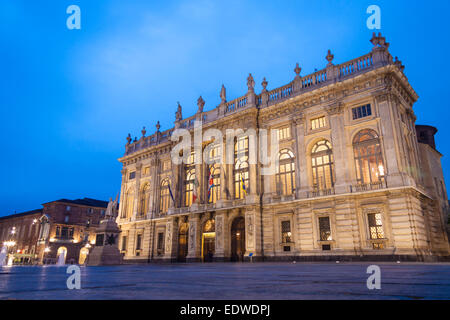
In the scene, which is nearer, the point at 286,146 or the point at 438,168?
the point at 286,146

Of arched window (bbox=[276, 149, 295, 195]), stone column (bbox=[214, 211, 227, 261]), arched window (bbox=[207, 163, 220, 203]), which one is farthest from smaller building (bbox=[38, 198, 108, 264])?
arched window (bbox=[276, 149, 295, 195])

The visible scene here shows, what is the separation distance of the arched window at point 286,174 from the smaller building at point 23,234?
139 ft

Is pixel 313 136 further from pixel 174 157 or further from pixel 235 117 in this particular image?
pixel 174 157

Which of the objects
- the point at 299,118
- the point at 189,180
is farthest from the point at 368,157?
the point at 189,180

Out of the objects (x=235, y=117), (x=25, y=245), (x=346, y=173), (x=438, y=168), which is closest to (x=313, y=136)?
(x=346, y=173)

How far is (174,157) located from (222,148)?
7.63 meters

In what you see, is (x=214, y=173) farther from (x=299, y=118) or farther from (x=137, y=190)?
(x=137, y=190)

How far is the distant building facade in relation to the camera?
4888 centimetres

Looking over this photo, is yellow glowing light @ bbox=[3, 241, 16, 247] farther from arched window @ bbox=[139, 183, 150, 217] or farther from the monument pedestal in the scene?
the monument pedestal

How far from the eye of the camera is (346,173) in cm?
2405

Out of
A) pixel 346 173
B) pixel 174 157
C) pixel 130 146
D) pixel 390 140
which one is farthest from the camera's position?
pixel 130 146

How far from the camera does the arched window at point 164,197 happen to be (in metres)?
37.3

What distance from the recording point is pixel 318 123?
26859 mm

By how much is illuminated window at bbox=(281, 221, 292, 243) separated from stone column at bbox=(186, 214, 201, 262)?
8.77 metres
